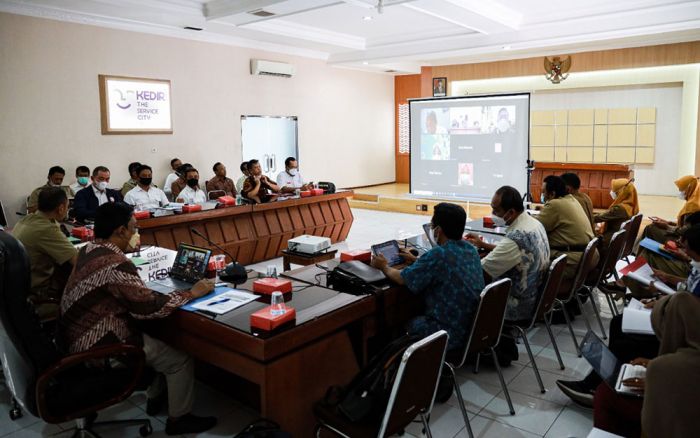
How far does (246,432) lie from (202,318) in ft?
1.97

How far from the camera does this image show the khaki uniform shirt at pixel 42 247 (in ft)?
10.4

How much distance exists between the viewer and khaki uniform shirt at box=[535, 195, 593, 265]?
4055 millimetres

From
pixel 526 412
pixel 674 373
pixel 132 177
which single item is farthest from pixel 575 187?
pixel 132 177

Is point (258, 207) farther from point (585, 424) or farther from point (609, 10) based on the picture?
point (609, 10)

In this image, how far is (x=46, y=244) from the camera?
3.20 meters

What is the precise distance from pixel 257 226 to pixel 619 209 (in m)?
4.03

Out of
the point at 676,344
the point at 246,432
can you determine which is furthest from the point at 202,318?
the point at 676,344

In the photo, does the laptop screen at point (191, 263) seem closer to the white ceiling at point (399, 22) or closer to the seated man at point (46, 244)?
the seated man at point (46, 244)

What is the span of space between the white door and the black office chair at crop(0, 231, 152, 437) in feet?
24.5

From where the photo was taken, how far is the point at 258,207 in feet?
20.9

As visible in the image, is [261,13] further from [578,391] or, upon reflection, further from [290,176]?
[578,391]

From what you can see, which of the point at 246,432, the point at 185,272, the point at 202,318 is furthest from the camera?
the point at 185,272

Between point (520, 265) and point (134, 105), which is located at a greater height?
A: point (134, 105)

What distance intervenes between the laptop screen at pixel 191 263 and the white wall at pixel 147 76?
493cm
